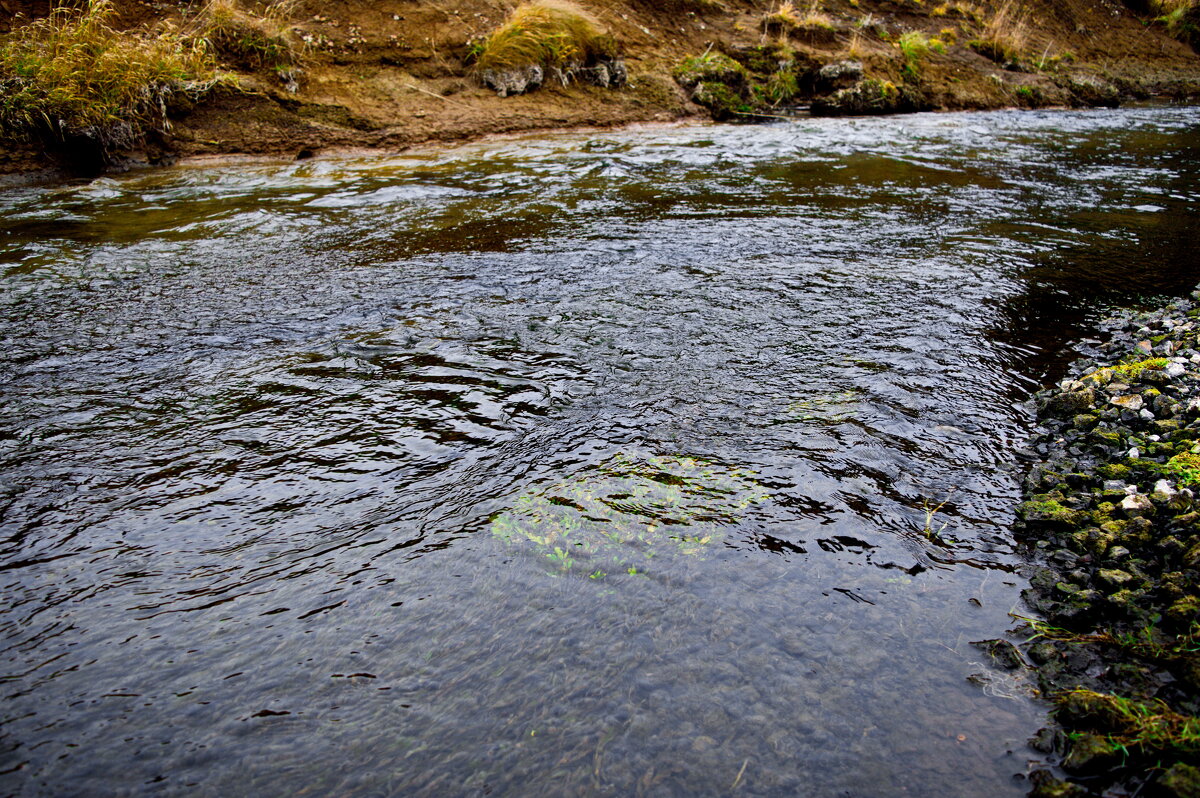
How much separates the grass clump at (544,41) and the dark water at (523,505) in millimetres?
8464

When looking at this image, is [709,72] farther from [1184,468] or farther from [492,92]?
[1184,468]

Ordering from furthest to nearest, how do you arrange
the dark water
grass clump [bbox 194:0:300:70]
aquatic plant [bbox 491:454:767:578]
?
grass clump [bbox 194:0:300:70] < aquatic plant [bbox 491:454:767:578] < the dark water

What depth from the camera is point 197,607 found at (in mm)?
2434

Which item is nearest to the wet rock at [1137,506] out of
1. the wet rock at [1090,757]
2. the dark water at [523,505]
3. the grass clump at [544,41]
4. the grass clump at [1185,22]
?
the dark water at [523,505]

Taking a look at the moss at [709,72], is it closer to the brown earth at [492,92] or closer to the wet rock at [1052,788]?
the brown earth at [492,92]

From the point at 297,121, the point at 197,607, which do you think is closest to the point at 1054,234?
the point at 197,607

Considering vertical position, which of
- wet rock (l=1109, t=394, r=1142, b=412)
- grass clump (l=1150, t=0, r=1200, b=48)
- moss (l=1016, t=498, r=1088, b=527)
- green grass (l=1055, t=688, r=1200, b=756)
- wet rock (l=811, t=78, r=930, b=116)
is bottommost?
green grass (l=1055, t=688, r=1200, b=756)

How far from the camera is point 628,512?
9.71 ft

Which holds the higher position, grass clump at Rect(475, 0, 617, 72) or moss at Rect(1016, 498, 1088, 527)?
grass clump at Rect(475, 0, 617, 72)

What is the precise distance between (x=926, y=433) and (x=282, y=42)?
1328cm

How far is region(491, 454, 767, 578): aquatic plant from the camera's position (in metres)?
2.74

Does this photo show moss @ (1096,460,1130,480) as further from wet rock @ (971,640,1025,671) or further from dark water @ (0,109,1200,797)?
wet rock @ (971,640,1025,671)

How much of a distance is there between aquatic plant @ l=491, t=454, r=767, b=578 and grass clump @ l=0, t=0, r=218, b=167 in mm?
10569

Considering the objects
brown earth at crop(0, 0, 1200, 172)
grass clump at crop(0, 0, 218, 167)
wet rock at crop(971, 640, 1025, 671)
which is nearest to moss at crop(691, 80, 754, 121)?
brown earth at crop(0, 0, 1200, 172)
